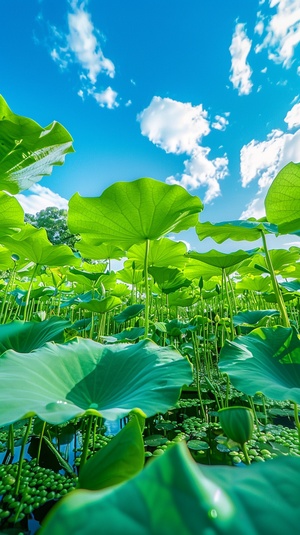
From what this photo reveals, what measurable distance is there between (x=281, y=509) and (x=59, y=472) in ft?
3.11

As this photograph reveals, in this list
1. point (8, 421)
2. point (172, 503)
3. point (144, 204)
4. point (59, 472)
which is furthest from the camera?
point (144, 204)

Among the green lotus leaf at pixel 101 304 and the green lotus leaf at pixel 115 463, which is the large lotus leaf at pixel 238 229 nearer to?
the green lotus leaf at pixel 101 304

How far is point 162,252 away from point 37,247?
809mm

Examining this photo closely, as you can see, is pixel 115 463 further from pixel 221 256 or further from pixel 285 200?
pixel 221 256

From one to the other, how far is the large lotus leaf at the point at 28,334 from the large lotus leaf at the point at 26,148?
556 mm

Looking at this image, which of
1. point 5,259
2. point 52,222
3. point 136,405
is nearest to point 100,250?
point 5,259

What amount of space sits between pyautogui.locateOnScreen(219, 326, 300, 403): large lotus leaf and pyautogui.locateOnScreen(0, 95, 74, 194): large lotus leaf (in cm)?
92

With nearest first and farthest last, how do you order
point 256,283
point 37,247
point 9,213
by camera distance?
1. point 9,213
2. point 37,247
3. point 256,283

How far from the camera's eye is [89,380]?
646 mm

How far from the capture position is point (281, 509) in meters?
0.14

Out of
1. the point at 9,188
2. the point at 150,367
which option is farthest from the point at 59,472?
the point at 9,188

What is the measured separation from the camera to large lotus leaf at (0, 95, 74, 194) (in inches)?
31.4

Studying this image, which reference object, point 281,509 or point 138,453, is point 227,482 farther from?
point 138,453

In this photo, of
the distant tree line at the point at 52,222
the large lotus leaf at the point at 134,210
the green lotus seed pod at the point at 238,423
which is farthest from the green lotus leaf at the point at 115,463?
the distant tree line at the point at 52,222
